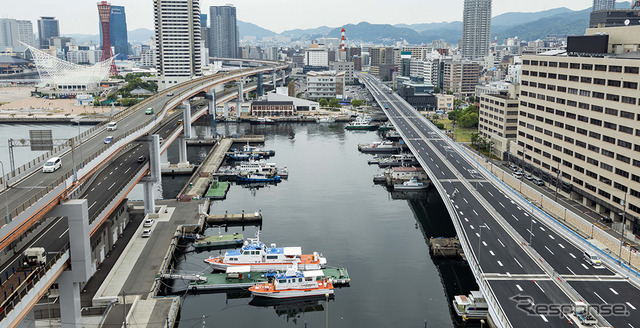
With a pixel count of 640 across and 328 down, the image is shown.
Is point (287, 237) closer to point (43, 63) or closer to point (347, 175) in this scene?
point (347, 175)

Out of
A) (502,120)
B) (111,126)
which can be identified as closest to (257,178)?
(111,126)

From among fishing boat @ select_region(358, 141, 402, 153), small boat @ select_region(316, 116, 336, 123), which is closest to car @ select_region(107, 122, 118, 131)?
fishing boat @ select_region(358, 141, 402, 153)

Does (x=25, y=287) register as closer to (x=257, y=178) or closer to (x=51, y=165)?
(x=51, y=165)

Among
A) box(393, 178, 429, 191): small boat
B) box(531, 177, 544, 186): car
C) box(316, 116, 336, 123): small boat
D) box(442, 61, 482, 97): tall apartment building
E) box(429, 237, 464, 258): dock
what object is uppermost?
box(442, 61, 482, 97): tall apartment building

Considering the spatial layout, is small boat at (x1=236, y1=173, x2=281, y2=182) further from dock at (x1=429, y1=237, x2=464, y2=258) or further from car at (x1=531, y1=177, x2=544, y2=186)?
car at (x1=531, y1=177, x2=544, y2=186)

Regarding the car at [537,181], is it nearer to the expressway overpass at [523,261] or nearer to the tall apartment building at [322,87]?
the expressway overpass at [523,261]

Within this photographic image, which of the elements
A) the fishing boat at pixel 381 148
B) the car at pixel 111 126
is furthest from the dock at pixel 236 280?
the fishing boat at pixel 381 148

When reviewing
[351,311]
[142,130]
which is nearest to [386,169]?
[142,130]
